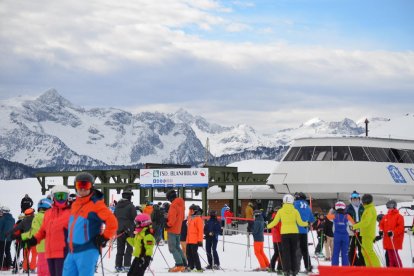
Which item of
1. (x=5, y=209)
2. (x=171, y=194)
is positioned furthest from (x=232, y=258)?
(x=5, y=209)

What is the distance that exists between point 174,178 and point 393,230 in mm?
16772

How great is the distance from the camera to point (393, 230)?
17.6 m

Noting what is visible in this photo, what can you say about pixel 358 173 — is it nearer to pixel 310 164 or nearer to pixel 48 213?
pixel 310 164

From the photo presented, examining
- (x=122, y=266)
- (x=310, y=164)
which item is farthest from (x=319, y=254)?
(x=310, y=164)

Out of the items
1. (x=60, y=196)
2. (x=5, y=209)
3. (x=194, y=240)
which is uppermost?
(x=60, y=196)

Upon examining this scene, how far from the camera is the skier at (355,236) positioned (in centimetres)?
1627

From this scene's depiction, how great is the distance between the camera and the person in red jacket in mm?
17547

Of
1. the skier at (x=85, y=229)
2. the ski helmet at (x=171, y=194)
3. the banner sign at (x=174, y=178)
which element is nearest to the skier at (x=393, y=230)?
the ski helmet at (x=171, y=194)

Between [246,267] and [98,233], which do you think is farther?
[246,267]

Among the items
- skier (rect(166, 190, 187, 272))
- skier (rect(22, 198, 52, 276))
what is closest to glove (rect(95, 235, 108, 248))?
skier (rect(22, 198, 52, 276))

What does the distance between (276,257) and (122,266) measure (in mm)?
3439

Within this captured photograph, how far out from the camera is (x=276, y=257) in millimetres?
17953

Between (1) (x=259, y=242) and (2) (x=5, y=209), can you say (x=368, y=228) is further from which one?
(2) (x=5, y=209)

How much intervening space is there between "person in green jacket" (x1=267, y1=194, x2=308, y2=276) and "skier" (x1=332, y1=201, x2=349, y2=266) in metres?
0.91
